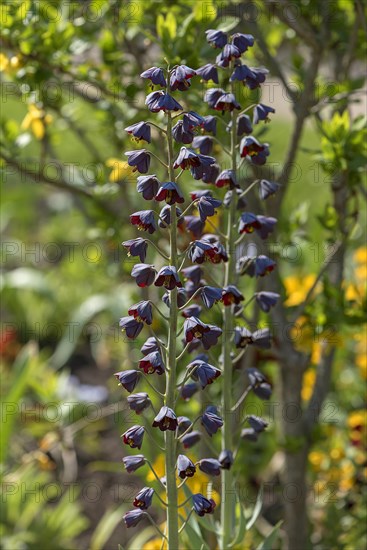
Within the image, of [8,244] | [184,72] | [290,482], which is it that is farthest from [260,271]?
[8,244]

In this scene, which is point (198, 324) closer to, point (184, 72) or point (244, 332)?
point (244, 332)

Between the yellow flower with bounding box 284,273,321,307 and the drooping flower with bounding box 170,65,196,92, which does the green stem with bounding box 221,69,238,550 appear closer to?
the drooping flower with bounding box 170,65,196,92

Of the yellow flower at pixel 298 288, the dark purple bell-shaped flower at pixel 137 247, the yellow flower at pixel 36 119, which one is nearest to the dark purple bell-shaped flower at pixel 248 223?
the dark purple bell-shaped flower at pixel 137 247

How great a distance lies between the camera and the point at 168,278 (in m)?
1.57

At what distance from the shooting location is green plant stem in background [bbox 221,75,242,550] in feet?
6.39

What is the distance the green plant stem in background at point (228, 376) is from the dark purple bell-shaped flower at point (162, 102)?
0.36 meters

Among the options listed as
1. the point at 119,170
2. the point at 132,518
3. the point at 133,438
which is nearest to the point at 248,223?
the point at 133,438

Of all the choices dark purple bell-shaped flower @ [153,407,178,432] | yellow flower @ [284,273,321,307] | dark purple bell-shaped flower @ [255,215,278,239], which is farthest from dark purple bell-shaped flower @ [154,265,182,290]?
yellow flower @ [284,273,321,307]

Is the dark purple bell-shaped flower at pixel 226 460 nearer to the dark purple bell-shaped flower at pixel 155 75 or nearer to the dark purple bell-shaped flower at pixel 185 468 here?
the dark purple bell-shaped flower at pixel 185 468

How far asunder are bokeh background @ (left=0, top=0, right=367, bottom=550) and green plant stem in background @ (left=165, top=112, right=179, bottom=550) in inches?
18.0

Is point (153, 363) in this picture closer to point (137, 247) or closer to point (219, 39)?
point (137, 247)

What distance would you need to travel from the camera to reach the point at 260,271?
193 cm

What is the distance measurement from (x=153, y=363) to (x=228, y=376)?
42 centimetres

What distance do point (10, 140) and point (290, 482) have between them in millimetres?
1471
